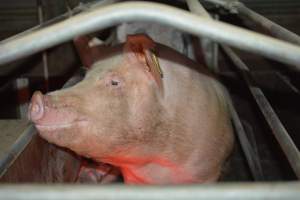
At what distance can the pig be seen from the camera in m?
1.31

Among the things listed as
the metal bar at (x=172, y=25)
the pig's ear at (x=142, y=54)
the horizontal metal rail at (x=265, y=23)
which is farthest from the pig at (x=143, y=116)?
the metal bar at (x=172, y=25)

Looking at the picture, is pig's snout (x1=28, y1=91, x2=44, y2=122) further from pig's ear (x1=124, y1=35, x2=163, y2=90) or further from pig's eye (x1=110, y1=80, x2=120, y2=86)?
pig's ear (x1=124, y1=35, x2=163, y2=90)

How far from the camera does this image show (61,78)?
316cm

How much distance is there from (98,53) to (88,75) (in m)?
0.18

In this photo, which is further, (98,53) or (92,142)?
(98,53)

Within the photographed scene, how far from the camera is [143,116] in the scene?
151cm

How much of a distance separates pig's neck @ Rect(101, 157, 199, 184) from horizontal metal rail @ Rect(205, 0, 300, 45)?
568 mm

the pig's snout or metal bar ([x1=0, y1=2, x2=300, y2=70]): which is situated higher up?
metal bar ([x1=0, y1=2, x2=300, y2=70])

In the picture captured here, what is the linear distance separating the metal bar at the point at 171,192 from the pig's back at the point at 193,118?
3.08 feet

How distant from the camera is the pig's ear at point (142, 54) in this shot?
149cm

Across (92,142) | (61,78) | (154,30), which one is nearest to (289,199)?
(92,142)

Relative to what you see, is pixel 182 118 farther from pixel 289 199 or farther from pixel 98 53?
pixel 289 199

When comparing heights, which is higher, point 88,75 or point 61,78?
point 88,75

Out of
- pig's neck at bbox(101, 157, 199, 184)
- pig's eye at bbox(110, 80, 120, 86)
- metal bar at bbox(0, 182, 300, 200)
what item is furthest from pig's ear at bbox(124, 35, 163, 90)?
metal bar at bbox(0, 182, 300, 200)
